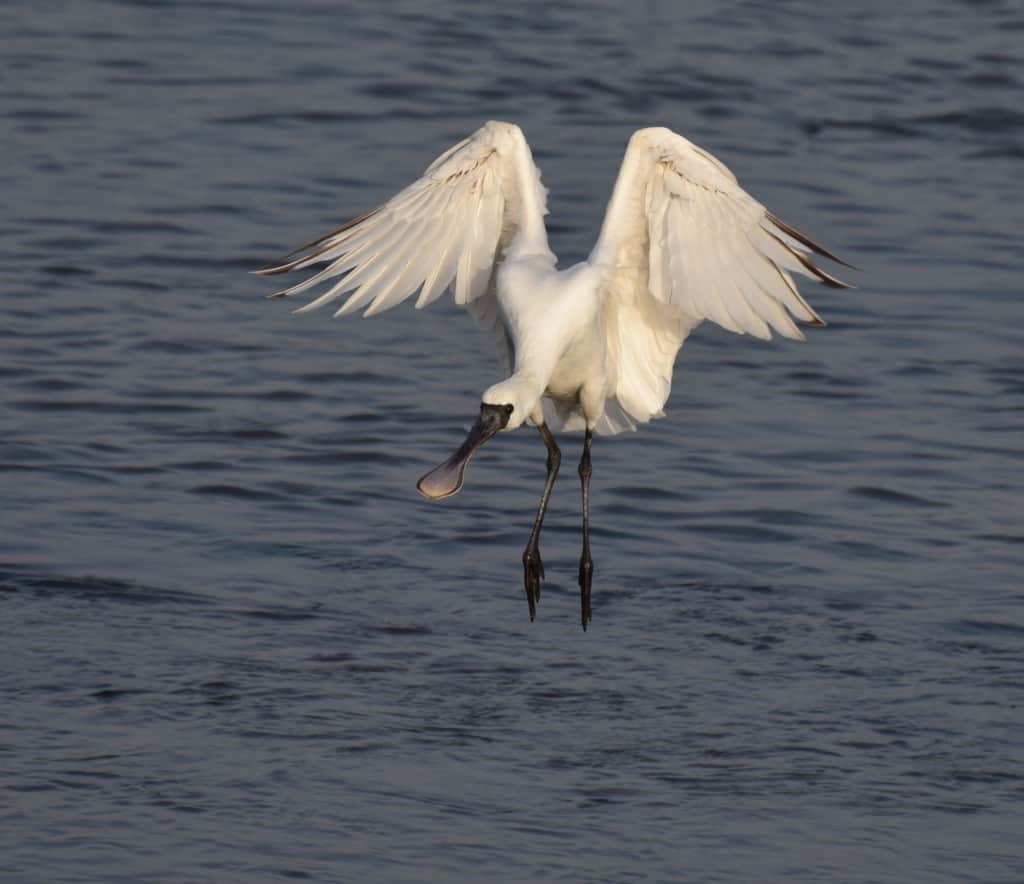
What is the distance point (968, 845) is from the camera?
8.38 meters

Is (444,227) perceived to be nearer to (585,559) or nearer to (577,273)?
(577,273)

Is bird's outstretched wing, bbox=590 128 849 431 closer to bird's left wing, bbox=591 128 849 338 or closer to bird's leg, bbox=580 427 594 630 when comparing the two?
bird's left wing, bbox=591 128 849 338

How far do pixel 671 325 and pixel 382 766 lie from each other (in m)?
2.23

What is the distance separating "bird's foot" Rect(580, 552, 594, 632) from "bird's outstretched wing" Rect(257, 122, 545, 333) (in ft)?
3.80

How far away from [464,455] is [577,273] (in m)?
0.87

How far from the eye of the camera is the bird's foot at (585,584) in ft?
31.5

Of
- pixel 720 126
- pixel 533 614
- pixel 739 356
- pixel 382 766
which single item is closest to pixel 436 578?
pixel 533 614

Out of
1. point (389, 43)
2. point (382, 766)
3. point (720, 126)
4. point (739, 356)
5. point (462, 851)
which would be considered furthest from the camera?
point (389, 43)

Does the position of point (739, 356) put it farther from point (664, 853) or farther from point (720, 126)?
point (664, 853)

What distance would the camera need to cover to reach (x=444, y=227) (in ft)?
31.3

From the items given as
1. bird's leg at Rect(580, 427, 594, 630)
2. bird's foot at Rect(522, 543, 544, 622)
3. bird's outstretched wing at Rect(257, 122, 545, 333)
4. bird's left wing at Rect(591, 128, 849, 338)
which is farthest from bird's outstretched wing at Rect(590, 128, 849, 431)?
bird's foot at Rect(522, 543, 544, 622)

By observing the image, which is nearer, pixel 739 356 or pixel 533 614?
pixel 533 614

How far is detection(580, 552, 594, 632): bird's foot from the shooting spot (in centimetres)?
960

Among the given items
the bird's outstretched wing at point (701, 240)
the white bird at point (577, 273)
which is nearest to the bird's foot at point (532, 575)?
the white bird at point (577, 273)
